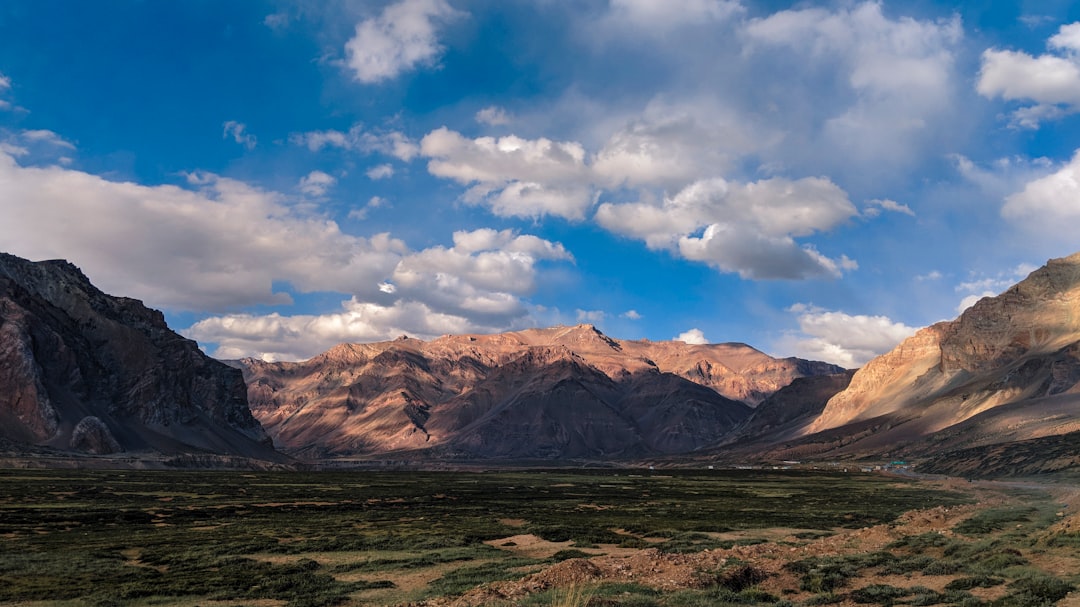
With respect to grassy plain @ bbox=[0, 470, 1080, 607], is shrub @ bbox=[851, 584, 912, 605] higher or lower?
higher

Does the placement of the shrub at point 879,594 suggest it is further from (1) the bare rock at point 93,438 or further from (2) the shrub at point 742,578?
(1) the bare rock at point 93,438

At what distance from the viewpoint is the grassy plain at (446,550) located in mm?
23453

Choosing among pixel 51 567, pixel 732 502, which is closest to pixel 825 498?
pixel 732 502

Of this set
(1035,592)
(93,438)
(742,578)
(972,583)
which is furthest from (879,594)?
(93,438)

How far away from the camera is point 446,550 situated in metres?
37.7

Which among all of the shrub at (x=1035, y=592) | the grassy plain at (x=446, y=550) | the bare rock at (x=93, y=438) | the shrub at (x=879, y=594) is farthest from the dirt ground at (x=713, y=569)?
the bare rock at (x=93, y=438)

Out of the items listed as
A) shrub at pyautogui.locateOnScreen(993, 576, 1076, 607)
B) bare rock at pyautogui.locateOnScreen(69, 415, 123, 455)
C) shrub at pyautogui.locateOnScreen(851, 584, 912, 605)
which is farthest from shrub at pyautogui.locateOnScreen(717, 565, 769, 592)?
bare rock at pyautogui.locateOnScreen(69, 415, 123, 455)

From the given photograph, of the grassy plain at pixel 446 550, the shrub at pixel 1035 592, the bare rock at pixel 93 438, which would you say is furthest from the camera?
the bare rock at pixel 93 438

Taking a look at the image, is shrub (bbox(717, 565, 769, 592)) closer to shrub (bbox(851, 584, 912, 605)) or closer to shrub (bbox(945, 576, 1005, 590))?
shrub (bbox(851, 584, 912, 605))

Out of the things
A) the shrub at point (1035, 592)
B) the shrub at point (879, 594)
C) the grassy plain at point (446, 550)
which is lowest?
the grassy plain at point (446, 550)

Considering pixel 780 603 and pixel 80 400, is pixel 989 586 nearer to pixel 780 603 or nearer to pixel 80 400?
pixel 780 603

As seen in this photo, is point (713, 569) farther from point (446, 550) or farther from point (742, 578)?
point (446, 550)

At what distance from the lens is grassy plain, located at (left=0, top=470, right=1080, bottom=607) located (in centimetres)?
2345

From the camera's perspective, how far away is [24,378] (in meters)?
171
